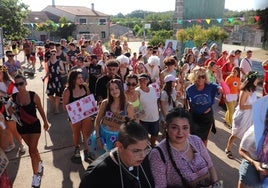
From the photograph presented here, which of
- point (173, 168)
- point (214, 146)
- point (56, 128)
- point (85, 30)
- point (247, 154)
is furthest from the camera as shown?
point (85, 30)

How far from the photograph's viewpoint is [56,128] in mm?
6672

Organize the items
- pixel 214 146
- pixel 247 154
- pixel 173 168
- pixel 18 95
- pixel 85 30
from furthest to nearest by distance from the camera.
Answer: pixel 85 30 < pixel 214 146 < pixel 18 95 < pixel 247 154 < pixel 173 168

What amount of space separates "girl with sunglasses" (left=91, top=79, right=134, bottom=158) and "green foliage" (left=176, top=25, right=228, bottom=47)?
12.2 m

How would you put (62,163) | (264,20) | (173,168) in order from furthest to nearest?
(264,20) < (62,163) < (173,168)

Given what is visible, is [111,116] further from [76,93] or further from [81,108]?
[76,93]

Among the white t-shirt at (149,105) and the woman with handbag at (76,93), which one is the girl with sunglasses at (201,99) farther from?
the woman with handbag at (76,93)

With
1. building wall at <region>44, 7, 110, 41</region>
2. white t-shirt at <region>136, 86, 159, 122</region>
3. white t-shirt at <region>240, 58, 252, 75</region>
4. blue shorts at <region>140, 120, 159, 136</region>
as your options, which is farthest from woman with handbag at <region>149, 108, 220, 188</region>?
building wall at <region>44, 7, 110, 41</region>

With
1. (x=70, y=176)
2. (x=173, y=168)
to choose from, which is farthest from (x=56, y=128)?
(x=173, y=168)

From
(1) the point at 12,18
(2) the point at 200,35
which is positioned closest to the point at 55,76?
(2) the point at 200,35

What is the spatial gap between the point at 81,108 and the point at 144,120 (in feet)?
3.61

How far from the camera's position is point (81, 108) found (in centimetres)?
470

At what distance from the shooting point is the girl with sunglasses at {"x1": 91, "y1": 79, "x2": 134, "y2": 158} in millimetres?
3699

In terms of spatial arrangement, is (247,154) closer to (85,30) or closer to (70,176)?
(70,176)

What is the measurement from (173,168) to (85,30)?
55765mm
